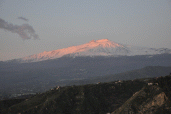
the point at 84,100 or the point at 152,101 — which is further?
the point at 84,100

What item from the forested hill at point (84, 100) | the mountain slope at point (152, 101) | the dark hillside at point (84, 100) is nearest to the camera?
the mountain slope at point (152, 101)

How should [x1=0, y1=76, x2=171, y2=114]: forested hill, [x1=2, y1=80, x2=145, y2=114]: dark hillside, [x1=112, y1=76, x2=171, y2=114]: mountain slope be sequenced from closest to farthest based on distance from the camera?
[x1=112, y1=76, x2=171, y2=114]: mountain slope < [x1=0, y1=76, x2=171, y2=114]: forested hill < [x1=2, y1=80, x2=145, y2=114]: dark hillside

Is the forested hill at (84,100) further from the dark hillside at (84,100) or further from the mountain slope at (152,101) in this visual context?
the mountain slope at (152,101)

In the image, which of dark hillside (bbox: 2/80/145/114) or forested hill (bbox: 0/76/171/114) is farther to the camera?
dark hillside (bbox: 2/80/145/114)

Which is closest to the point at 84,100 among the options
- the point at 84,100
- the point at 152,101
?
the point at 84,100

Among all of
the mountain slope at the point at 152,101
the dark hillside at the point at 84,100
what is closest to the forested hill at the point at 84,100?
the dark hillside at the point at 84,100

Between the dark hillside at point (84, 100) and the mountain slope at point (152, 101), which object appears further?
the dark hillside at point (84, 100)

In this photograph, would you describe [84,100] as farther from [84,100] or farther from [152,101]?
[152,101]

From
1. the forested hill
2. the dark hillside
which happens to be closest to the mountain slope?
the forested hill

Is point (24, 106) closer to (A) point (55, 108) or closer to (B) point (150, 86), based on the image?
(A) point (55, 108)

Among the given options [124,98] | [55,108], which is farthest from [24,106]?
[124,98]

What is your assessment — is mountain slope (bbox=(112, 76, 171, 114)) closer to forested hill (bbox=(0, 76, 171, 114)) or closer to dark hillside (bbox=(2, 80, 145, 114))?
forested hill (bbox=(0, 76, 171, 114))
